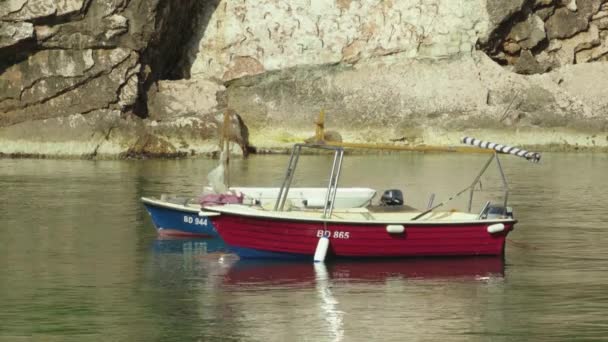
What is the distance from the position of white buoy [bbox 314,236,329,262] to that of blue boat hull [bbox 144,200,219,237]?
162 inches

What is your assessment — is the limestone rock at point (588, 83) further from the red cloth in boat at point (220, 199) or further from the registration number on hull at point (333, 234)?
the registration number on hull at point (333, 234)

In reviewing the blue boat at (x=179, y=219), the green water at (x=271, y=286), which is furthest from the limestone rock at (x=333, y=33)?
the blue boat at (x=179, y=219)

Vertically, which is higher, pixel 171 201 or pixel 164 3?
pixel 164 3

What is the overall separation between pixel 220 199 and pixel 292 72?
28713 mm

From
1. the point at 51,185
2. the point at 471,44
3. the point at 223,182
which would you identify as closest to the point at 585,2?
the point at 471,44

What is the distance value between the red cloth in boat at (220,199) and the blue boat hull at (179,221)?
655 millimetres

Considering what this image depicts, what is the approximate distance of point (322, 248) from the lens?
2366 cm

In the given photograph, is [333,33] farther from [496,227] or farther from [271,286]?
[271,286]

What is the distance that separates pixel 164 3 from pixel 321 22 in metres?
6.75

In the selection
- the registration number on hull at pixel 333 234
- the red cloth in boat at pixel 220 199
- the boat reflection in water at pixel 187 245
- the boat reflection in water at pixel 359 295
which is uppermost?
the red cloth in boat at pixel 220 199

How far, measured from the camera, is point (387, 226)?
77.3 feet

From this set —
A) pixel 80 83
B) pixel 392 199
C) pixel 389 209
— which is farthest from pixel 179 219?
pixel 80 83

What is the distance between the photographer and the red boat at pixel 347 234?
23.5m

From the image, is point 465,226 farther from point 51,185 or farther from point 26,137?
point 26,137
